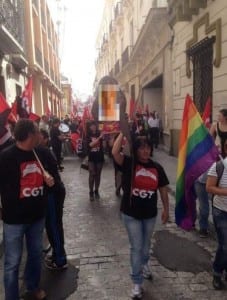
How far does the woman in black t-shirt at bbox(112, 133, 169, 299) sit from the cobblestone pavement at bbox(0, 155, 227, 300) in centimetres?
36

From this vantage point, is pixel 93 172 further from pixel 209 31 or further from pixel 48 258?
pixel 209 31

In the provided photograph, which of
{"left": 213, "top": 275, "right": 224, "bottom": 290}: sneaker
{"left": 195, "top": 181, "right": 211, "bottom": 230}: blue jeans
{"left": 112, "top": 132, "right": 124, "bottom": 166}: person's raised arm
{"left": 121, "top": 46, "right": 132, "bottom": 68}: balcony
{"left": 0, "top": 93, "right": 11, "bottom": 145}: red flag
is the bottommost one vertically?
{"left": 213, "top": 275, "right": 224, "bottom": 290}: sneaker

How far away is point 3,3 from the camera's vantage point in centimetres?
1207

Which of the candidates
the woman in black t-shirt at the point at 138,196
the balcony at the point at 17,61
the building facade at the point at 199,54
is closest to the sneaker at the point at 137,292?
the woman in black t-shirt at the point at 138,196

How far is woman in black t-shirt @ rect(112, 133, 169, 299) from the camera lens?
11.7ft

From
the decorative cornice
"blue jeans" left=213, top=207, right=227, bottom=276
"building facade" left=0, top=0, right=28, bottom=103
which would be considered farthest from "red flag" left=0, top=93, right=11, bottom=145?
"building facade" left=0, top=0, right=28, bottom=103

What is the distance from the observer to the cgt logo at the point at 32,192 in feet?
10.7

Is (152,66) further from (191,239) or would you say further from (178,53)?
(191,239)

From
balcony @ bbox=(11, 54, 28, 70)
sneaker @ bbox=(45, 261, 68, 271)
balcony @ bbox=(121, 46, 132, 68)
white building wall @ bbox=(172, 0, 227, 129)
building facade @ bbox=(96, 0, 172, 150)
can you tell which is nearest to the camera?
sneaker @ bbox=(45, 261, 68, 271)

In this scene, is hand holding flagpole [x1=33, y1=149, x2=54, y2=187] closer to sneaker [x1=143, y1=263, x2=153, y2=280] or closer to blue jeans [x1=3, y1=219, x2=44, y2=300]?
blue jeans [x1=3, y1=219, x2=44, y2=300]

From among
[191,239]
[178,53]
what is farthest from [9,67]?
[191,239]

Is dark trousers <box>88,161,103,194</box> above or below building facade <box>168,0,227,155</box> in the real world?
below

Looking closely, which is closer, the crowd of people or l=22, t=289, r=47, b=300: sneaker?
the crowd of people

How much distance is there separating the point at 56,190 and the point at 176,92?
9887mm
